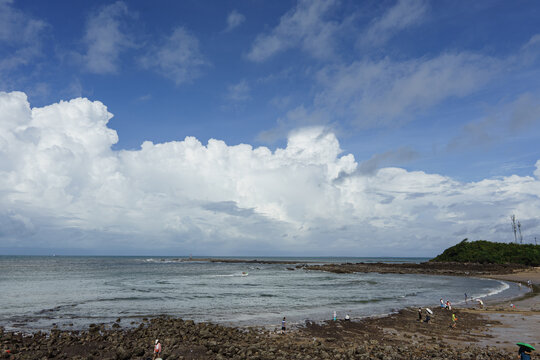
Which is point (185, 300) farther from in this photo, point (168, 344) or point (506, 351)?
point (506, 351)

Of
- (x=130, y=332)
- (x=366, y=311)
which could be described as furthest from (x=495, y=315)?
(x=130, y=332)

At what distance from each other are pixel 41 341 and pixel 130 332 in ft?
17.2

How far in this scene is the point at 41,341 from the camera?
68.4ft

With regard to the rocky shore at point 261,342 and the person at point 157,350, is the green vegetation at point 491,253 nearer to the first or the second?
the rocky shore at point 261,342

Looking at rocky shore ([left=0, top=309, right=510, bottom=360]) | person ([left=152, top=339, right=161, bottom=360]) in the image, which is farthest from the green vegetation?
person ([left=152, top=339, right=161, bottom=360])

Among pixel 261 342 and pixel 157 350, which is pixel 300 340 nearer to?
pixel 261 342

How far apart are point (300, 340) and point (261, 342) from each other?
9.72 feet

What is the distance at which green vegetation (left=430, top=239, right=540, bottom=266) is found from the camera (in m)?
101

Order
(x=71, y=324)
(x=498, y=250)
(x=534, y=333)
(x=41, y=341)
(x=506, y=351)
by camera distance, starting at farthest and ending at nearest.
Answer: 1. (x=498, y=250)
2. (x=71, y=324)
3. (x=534, y=333)
4. (x=41, y=341)
5. (x=506, y=351)

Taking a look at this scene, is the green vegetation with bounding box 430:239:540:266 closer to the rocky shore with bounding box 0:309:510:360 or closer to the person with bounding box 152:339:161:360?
the rocky shore with bounding box 0:309:510:360

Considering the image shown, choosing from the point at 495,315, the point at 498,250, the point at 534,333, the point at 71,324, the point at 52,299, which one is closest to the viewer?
the point at 534,333

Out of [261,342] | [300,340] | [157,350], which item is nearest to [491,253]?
[300,340]

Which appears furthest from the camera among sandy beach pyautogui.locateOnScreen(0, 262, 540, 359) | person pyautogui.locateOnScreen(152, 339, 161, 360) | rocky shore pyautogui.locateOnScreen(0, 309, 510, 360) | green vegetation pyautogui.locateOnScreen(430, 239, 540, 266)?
green vegetation pyautogui.locateOnScreen(430, 239, 540, 266)

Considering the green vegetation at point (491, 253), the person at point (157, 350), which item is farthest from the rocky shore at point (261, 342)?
the green vegetation at point (491, 253)
